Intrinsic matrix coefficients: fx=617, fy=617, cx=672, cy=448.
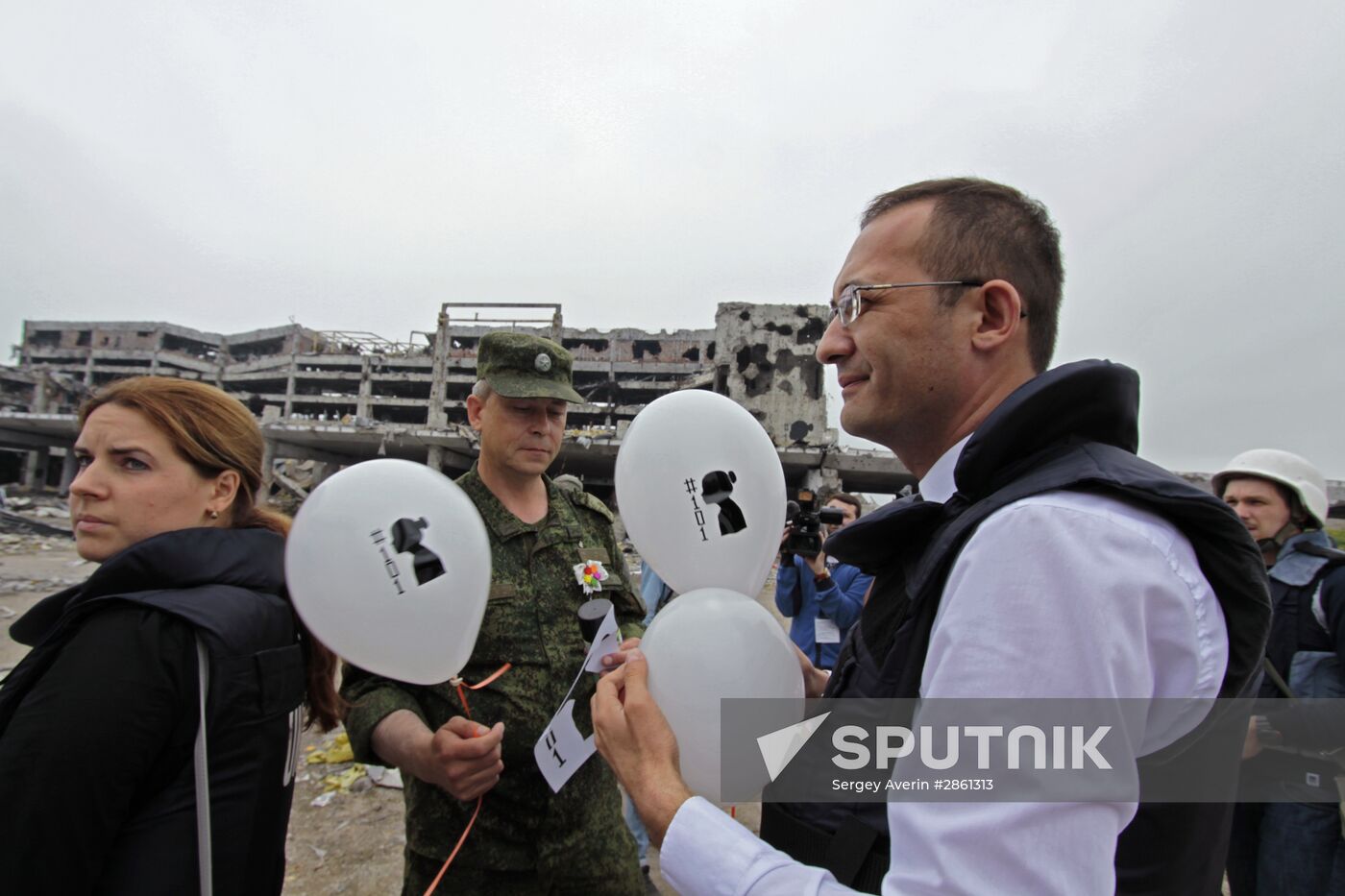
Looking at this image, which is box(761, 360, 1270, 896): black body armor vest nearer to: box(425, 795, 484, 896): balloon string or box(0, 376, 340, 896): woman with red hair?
box(425, 795, 484, 896): balloon string

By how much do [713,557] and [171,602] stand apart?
1.12 meters

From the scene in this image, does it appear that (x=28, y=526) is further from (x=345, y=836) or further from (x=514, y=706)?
(x=514, y=706)

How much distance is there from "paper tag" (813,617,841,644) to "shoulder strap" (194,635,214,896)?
106 inches

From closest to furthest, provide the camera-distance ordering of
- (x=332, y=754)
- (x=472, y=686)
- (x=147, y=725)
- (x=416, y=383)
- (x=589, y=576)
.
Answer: (x=147, y=725), (x=472, y=686), (x=589, y=576), (x=332, y=754), (x=416, y=383)

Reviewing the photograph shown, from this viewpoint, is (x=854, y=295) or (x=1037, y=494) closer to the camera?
(x=1037, y=494)

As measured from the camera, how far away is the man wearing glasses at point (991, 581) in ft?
2.24

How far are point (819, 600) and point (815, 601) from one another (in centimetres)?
18

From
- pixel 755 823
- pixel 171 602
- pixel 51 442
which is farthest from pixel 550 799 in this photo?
pixel 51 442

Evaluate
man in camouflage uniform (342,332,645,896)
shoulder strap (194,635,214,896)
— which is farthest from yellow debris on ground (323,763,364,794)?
shoulder strap (194,635,214,896)

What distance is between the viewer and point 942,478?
44.3 inches

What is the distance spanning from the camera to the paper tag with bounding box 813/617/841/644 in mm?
3281

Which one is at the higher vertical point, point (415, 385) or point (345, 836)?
Result: point (415, 385)

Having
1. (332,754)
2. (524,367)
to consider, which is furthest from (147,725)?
(332,754)

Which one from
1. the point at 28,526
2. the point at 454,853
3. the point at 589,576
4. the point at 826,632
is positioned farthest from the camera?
the point at 28,526
